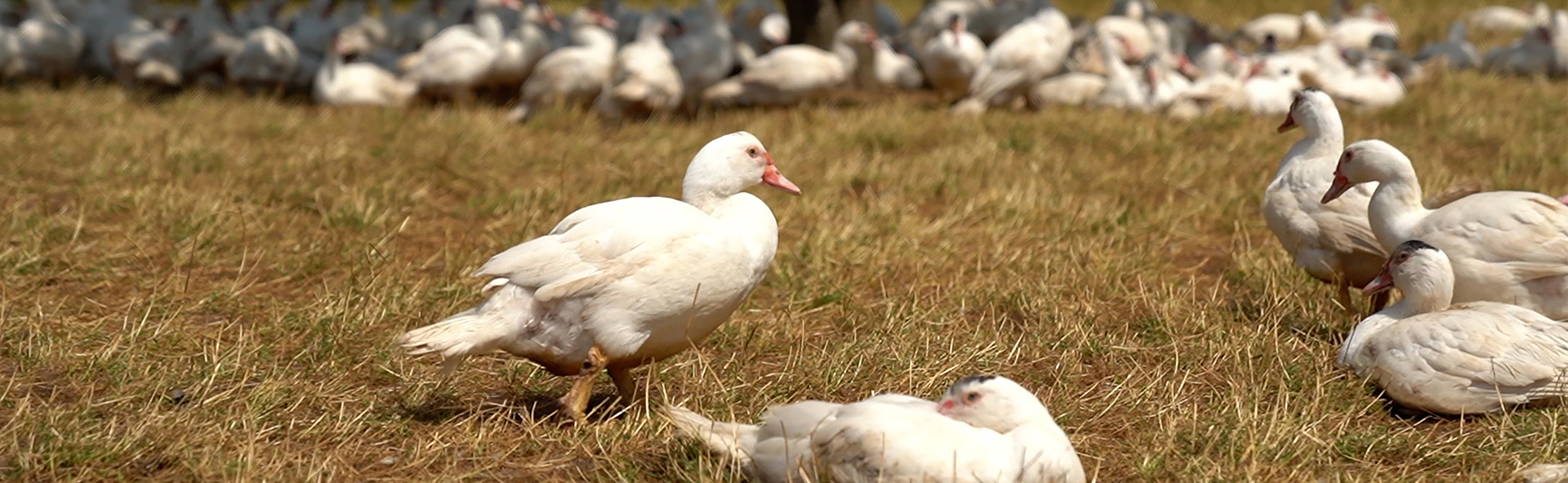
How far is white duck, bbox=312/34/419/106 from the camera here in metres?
11.0

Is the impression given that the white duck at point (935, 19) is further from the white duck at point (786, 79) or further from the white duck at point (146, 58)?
the white duck at point (146, 58)

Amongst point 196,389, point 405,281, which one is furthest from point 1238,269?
point 196,389

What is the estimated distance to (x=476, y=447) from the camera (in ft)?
13.0

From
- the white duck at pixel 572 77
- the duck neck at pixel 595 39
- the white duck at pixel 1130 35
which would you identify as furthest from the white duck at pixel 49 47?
the white duck at pixel 1130 35

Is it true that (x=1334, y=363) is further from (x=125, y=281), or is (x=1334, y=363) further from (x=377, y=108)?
(x=377, y=108)

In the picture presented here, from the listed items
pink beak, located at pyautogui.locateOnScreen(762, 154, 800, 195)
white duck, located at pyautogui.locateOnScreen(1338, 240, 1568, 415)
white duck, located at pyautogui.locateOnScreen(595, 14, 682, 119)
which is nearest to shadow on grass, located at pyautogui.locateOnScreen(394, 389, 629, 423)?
pink beak, located at pyautogui.locateOnScreen(762, 154, 800, 195)

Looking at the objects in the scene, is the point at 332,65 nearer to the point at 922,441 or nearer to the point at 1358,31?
the point at 922,441

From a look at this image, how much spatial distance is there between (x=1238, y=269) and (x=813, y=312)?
1748mm

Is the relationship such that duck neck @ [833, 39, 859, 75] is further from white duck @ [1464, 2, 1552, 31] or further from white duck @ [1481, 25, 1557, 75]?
white duck @ [1464, 2, 1552, 31]

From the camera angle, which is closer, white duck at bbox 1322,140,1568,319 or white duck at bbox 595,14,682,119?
white duck at bbox 1322,140,1568,319

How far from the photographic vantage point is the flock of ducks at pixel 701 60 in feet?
35.1

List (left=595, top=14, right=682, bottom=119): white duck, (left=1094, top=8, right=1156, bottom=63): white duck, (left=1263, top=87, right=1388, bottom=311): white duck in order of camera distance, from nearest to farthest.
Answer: (left=1263, top=87, right=1388, bottom=311): white duck
(left=595, top=14, right=682, bottom=119): white duck
(left=1094, top=8, right=1156, bottom=63): white duck

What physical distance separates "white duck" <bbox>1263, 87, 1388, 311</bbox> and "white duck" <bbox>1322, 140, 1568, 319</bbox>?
11.6 inches

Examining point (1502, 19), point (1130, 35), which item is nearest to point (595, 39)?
point (1130, 35)
